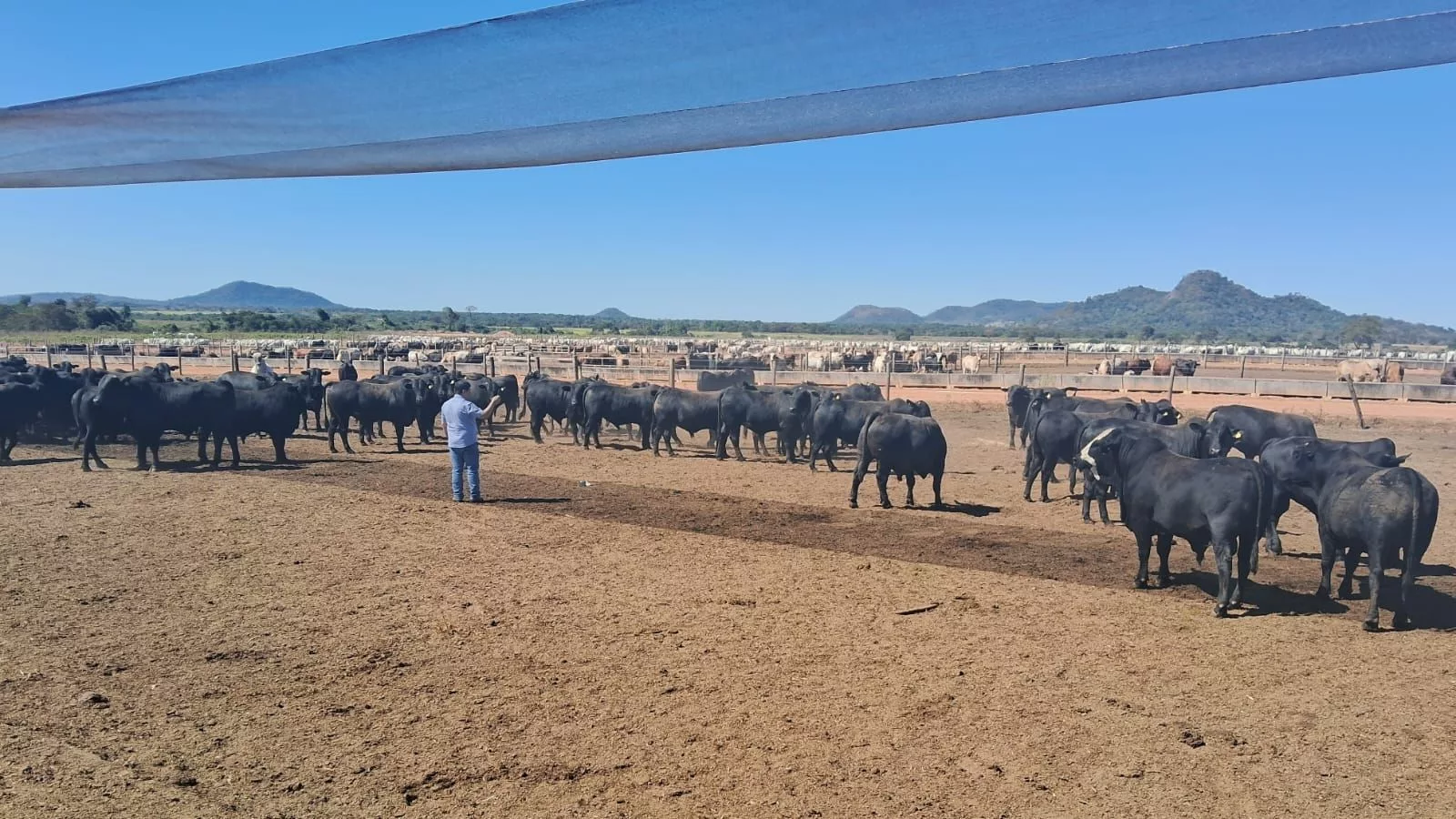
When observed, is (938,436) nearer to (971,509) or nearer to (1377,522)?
(971,509)

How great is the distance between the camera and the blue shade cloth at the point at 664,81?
2197 millimetres

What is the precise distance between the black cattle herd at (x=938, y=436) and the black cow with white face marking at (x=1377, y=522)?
0.01 m

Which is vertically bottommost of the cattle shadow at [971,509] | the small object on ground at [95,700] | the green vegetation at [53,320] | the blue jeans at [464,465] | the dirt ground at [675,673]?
the cattle shadow at [971,509]

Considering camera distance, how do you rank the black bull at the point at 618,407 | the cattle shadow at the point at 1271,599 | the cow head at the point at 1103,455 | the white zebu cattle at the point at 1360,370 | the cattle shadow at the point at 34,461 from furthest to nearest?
the white zebu cattle at the point at 1360,370 → the black bull at the point at 618,407 → the cattle shadow at the point at 34,461 → the cow head at the point at 1103,455 → the cattle shadow at the point at 1271,599

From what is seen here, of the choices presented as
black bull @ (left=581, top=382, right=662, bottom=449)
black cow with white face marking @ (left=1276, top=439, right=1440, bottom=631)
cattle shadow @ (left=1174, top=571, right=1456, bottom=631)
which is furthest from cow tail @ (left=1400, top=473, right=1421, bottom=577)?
black bull @ (left=581, top=382, right=662, bottom=449)

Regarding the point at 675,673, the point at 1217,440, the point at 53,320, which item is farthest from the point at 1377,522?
the point at 53,320

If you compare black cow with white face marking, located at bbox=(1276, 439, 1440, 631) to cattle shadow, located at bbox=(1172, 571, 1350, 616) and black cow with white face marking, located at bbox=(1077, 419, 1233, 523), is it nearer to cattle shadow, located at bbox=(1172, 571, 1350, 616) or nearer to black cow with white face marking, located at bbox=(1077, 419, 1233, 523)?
cattle shadow, located at bbox=(1172, 571, 1350, 616)

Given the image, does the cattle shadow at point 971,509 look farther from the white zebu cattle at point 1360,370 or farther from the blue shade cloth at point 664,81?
the white zebu cattle at point 1360,370

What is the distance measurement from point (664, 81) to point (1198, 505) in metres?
7.32

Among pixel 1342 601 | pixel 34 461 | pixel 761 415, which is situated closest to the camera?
pixel 1342 601

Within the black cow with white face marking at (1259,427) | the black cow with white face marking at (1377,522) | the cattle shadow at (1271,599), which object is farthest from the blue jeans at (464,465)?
the black cow with white face marking at (1259,427)

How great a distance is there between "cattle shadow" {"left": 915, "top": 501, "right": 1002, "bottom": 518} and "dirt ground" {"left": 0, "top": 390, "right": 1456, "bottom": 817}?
3.75ft

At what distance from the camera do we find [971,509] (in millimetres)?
13312

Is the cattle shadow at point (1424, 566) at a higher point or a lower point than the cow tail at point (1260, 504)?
lower
